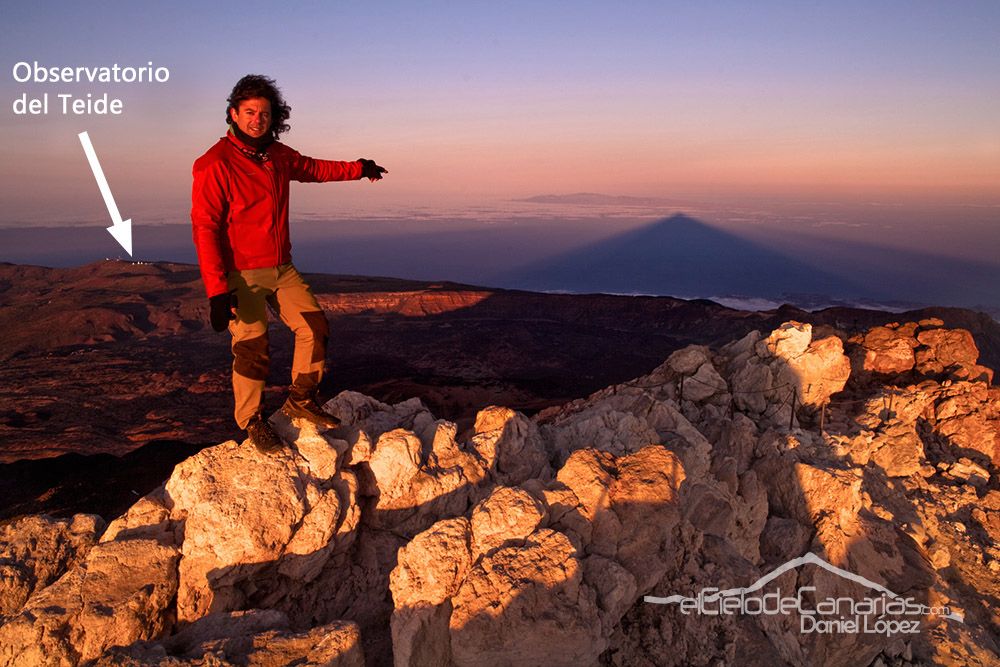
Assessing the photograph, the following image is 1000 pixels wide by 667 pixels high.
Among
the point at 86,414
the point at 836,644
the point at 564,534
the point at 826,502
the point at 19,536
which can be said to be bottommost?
the point at 86,414

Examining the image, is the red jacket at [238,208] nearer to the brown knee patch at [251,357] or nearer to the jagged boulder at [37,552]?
the brown knee patch at [251,357]

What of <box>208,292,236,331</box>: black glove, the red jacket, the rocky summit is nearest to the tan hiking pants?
the red jacket

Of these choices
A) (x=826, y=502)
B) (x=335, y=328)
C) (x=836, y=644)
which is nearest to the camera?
(x=836, y=644)

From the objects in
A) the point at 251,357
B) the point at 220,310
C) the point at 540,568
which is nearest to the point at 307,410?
the point at 251,357

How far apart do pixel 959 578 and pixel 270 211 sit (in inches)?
327

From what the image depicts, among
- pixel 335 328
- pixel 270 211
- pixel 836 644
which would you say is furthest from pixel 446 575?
pixel 335 328

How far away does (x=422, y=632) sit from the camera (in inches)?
125

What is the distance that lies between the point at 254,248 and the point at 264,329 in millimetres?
573

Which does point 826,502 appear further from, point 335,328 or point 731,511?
point 335,328

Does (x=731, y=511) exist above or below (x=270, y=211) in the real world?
below

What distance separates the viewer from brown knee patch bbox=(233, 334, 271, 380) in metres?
3.82

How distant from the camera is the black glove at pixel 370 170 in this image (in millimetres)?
4438

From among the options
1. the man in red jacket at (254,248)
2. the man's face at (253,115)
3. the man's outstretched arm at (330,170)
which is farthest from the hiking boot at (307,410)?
the man's face at (253,115)

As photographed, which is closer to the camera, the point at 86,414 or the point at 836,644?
the point at 836,644
